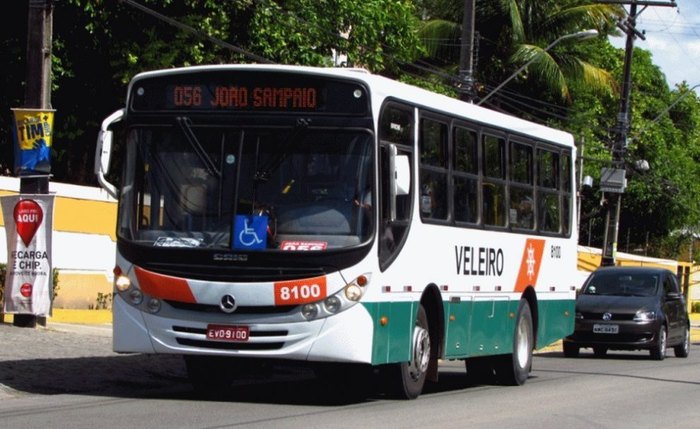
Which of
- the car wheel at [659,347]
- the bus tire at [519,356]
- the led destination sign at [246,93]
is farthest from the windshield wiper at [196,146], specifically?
the car wheel at [659,347]

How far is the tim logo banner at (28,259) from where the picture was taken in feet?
61.0

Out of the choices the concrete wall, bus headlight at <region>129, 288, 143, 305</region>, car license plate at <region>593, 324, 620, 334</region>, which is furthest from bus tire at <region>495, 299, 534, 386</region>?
the concrete wall

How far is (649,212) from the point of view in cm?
5775

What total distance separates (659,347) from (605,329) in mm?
1053

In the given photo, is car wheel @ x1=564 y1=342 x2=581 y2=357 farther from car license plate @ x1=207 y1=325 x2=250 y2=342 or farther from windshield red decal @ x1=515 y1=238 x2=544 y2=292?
car license plate @ x1=207 y1=325 x2=250 y2=342

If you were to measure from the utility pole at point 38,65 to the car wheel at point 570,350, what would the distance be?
10.2 m

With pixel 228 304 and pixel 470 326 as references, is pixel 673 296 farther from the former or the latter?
pixel 228 304

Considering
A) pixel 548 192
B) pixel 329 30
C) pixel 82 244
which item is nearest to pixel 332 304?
pixel 548 192

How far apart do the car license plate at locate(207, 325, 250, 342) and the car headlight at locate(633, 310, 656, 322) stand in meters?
13.2

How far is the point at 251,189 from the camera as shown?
12445 mm

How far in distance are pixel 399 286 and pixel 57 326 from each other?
893 cm

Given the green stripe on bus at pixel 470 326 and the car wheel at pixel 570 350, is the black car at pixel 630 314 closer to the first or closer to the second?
the car wheel at pixel 570 350

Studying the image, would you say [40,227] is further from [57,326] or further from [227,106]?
[227,106]

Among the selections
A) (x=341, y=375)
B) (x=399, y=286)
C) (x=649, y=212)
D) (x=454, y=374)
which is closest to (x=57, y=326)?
(x=454, y=374)
